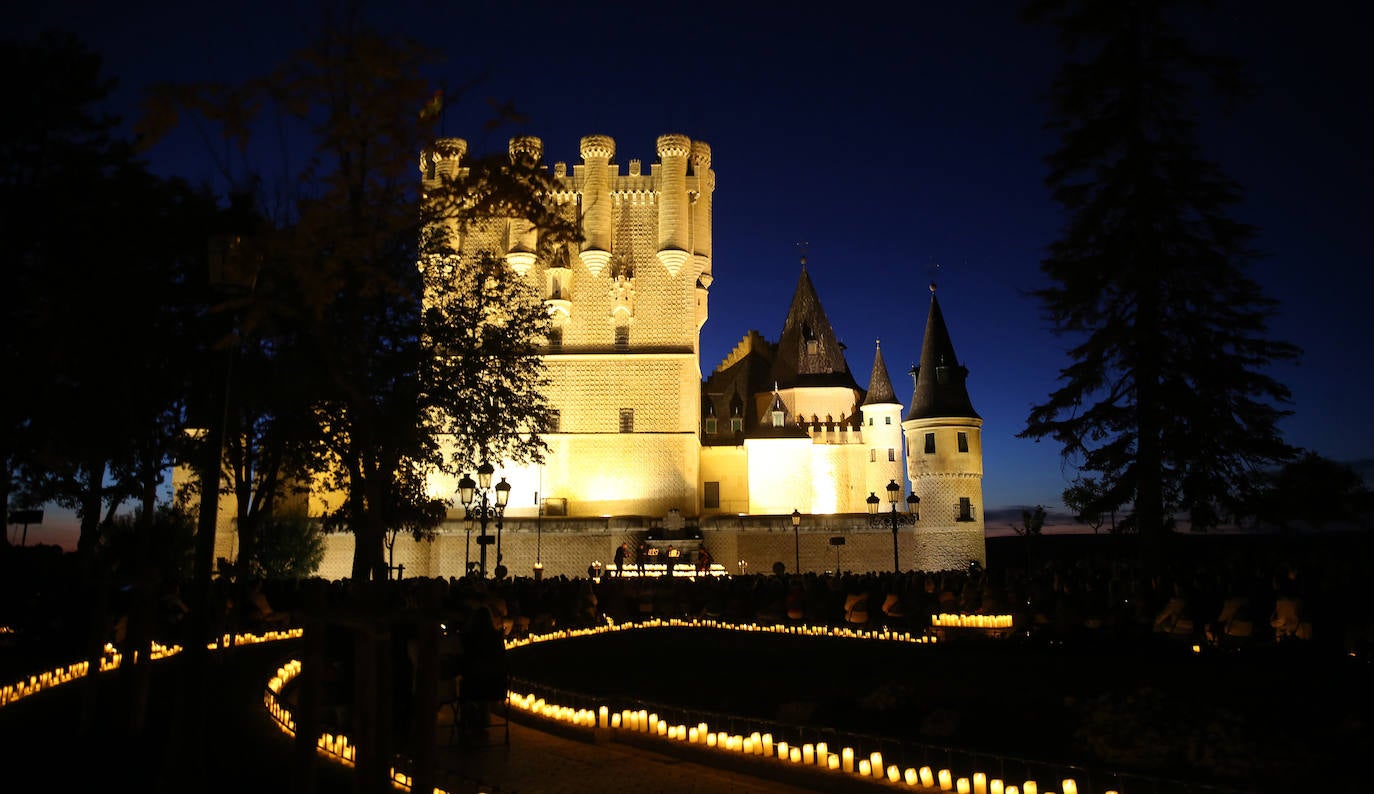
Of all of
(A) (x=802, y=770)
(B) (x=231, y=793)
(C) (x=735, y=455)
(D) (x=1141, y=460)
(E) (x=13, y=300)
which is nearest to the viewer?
(B) (x=231, y=793)

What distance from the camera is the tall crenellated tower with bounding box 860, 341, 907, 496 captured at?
46.6 meters

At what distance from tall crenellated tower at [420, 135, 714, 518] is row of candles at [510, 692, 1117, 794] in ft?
107

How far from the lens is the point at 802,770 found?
8031 mm

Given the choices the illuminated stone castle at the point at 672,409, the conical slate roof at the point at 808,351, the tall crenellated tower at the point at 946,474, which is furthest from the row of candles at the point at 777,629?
the conical slate roof at the point at 808,351

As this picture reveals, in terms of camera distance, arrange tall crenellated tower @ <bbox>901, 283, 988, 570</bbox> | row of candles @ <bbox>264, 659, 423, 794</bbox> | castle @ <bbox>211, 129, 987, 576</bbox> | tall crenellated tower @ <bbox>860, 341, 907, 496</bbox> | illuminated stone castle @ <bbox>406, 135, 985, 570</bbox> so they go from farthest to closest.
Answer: tall crenellated tower @ <bbox>860, 341, 907, 496</bbox>
illuminated stone castle @ <bbox>406, 135, 985, 570</bbox>
tall crenellated tower @ <bbox>901, 283, 988, 570</bbox>
castle @ <bbox>211, 129, 987, 576</bbox>
row of candles @ <bbox>264, 659, 423, 794</bbox>

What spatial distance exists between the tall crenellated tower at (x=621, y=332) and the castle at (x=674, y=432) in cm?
7

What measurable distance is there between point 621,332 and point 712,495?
9868mm

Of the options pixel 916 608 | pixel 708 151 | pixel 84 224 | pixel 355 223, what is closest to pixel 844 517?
pixel 708 151

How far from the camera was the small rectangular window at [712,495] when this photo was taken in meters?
48.2

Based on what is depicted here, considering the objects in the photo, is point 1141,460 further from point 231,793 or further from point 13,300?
point 13,300

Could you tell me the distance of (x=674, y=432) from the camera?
144 ft

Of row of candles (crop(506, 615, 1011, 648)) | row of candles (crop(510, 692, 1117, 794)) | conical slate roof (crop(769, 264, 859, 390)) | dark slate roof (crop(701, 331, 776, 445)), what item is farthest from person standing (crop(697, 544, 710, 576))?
row of candles (crop(510, 692, 1117, 794))

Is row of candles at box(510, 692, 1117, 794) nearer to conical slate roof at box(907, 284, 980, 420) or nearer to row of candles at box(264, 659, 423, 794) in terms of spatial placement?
row of candles at box(264, 659, 423, 794)

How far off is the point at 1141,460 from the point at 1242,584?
8.97 feet
